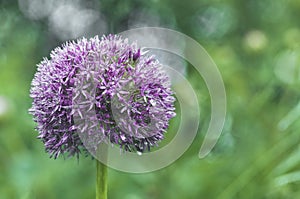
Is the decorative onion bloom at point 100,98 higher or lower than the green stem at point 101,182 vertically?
higher

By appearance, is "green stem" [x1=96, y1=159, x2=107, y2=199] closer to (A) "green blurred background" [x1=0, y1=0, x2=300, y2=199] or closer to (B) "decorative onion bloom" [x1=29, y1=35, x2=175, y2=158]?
(B) "decorative onion bloom" [x1=29, y1=35, x2=175, y2=158]

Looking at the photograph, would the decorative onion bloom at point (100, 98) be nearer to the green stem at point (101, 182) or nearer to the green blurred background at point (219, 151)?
the green stem at point (101, 182)

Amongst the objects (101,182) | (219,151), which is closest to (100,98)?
(101,182)

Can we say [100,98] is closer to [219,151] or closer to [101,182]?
[101,182]

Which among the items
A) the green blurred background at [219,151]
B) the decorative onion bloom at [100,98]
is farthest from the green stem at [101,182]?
the green blurred background at [219,151]

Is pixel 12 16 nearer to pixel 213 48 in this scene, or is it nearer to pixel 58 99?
pixel 213 48

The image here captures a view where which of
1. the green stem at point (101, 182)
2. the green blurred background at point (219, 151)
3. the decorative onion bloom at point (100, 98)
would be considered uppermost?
the green blurred background at point (219, 151)

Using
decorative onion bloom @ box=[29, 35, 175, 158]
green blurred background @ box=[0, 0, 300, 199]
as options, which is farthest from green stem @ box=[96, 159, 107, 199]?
green blurred background @ box=[0, 0, 300, 199]
